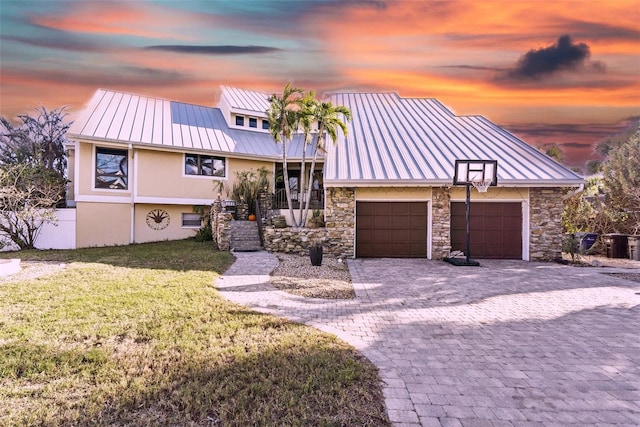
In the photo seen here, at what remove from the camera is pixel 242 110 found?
1917 centimetres

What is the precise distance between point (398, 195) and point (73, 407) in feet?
36.1

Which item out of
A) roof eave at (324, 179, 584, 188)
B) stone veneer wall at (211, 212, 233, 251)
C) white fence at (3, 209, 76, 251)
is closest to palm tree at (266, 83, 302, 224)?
roof eave at (324, 179, 584, 188)

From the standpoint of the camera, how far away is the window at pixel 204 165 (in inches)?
631

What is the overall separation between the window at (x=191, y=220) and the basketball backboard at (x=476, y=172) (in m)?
12.4

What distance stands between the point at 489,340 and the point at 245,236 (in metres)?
11.1

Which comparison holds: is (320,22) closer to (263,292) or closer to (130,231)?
(263,292)

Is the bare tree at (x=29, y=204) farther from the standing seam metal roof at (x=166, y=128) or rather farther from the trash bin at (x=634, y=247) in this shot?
the trash bin at (x=634, y=247)

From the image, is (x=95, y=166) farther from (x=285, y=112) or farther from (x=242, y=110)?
(x=285, y=112)

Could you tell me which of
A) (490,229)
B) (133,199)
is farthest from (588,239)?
(133,199)

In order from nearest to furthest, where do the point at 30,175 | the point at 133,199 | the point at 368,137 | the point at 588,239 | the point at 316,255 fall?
the point at 316,255
the point at 30,175
the point at 588,239
the point at 133,199
the point at 368,137

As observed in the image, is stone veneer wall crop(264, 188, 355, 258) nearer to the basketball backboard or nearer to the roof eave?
the roof eave

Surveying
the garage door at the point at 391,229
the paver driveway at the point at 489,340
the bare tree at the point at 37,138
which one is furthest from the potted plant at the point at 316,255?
the bare tree at the point at 37,138

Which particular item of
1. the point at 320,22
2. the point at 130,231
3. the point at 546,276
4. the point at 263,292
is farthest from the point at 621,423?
the point at 130,231

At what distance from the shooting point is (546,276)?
8906mm
